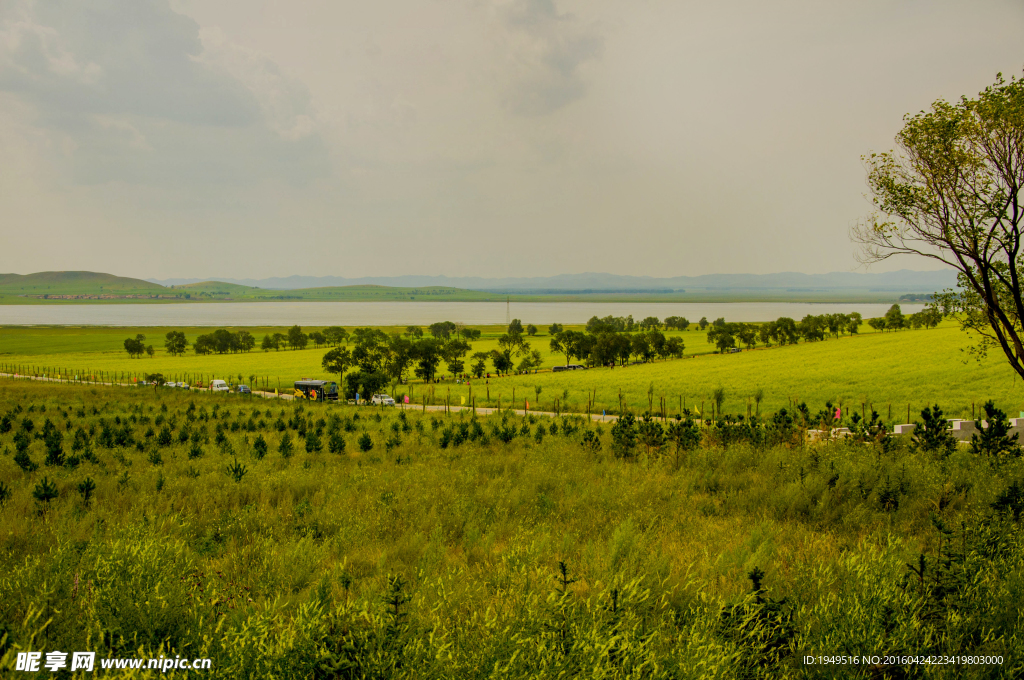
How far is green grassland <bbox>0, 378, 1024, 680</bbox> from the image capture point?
127 inches

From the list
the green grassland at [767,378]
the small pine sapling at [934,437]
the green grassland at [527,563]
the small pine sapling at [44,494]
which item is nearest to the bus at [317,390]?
the green grassland at [767,378]

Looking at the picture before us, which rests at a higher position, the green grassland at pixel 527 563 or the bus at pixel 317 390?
the green grassland at pixel 527 563

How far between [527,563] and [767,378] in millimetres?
49335

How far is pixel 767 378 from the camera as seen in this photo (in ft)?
156

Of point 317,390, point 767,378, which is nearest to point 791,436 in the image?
point 767,378

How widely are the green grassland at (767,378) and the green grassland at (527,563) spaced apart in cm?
1827

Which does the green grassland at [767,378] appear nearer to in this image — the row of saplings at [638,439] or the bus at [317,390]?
the bus at [317,390]

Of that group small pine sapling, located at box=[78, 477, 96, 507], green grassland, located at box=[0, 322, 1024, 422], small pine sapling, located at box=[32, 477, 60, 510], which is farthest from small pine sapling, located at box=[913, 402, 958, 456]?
small pine sapling, located at box=[32, 477, 60, 510]

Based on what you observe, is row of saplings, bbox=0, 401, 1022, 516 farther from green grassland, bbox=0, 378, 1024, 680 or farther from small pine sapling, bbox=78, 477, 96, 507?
green grassland, bbox=0, 378, 1024, 680

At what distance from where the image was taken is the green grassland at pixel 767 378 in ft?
117

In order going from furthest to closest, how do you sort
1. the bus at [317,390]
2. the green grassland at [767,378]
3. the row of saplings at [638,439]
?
the bus at [317,390] → the green grassland at [767,378] → the row of saplings at [638,439]

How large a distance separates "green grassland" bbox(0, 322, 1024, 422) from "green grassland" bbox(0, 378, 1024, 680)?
59.9 ft

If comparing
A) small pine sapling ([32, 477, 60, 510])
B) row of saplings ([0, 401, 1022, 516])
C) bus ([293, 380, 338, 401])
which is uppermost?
small pine sapling ([32, 477, 60, 510])

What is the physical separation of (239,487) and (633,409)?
1214 inches
